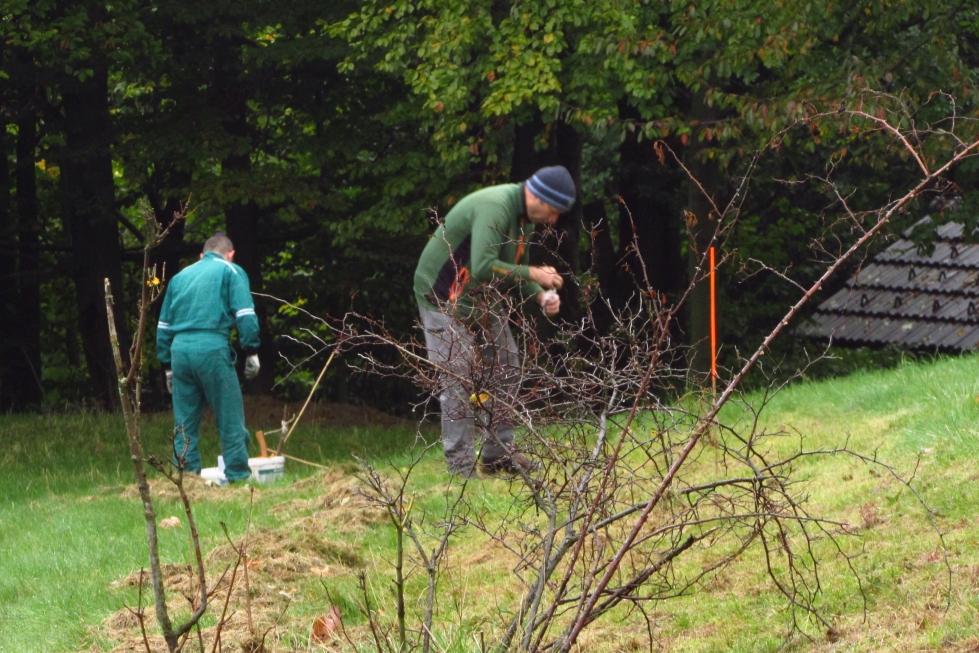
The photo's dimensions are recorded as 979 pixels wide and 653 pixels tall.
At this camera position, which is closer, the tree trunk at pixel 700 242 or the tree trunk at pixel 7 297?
the tree trunk at pixel 700 242

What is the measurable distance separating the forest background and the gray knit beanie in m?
1.86

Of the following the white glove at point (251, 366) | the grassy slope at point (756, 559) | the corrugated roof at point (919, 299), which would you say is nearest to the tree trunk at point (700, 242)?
the grassy slope at point (756, 559)

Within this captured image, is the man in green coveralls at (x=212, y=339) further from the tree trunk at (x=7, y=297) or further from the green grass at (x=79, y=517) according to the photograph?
the tree trunk at (x=7, y=297)

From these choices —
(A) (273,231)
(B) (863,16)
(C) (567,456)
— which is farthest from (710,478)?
(A) (273,231)

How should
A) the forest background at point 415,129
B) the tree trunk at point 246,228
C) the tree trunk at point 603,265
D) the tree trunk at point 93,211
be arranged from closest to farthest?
1. the forest background at point 415,129
2. the tree trunk at point 246,228
3. the tree trunk at point 93,211
4. the tree trunk at point 603,265

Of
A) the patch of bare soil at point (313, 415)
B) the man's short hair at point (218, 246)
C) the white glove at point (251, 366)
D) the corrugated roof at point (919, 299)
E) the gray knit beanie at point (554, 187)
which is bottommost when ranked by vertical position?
the patch of bare soil at point (313, 415)

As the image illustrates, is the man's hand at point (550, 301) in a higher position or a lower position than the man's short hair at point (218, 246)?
lower

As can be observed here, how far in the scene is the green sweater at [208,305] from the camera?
9.63m

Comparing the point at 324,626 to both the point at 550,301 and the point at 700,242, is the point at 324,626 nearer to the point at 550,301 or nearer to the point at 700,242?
the point at 550,301

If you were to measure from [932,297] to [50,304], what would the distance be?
1826cm

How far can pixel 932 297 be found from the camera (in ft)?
49.0

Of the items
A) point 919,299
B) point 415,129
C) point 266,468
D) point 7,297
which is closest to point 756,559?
point 266,468

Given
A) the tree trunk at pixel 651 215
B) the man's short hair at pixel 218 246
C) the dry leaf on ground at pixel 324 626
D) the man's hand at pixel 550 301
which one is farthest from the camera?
the tree trunk at pixel 651 215

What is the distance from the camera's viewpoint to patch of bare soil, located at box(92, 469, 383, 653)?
509 cm
